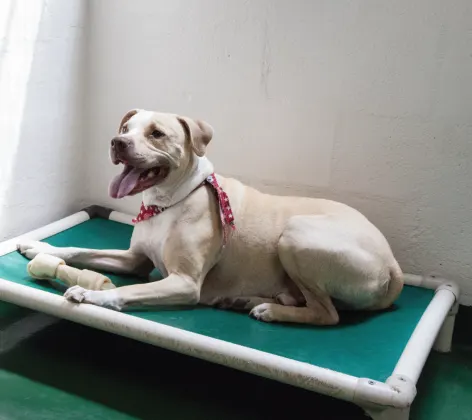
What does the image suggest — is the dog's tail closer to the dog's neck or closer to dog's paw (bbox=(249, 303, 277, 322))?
dog's paw (bbox=(249, 303, 277, 322))

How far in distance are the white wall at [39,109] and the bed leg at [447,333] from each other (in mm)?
2019

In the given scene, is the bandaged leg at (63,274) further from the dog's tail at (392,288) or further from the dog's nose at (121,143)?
the dog's tail at (392,288)

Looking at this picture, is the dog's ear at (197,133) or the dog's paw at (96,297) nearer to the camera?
the dog's paw at (96,297)

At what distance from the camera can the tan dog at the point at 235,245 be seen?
246cm

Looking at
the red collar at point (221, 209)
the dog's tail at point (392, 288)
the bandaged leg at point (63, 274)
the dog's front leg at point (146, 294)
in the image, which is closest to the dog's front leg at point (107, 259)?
the bandaged leg at point (63, 274)

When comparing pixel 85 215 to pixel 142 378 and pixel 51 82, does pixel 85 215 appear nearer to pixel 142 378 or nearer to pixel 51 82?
pixel 51 82

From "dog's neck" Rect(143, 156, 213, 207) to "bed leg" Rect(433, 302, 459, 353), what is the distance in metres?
1.20

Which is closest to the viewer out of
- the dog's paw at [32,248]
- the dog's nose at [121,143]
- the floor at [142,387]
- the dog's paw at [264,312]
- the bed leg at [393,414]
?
the bed leg at [393,414]

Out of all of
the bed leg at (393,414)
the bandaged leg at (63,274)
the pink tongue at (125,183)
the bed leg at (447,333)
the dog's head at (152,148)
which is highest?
the dog's head at (152,148)

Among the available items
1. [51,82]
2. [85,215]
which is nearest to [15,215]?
[85,215]

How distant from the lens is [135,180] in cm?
248

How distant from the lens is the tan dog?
97.0 inches

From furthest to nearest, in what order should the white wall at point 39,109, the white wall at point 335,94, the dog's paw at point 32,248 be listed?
the white wall at point 39,109 < the dog's paw at point 32,248 < the white wall at point 335,94

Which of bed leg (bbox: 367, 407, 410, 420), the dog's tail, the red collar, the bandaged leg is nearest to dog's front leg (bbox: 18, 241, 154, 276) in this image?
the bandaged leg
